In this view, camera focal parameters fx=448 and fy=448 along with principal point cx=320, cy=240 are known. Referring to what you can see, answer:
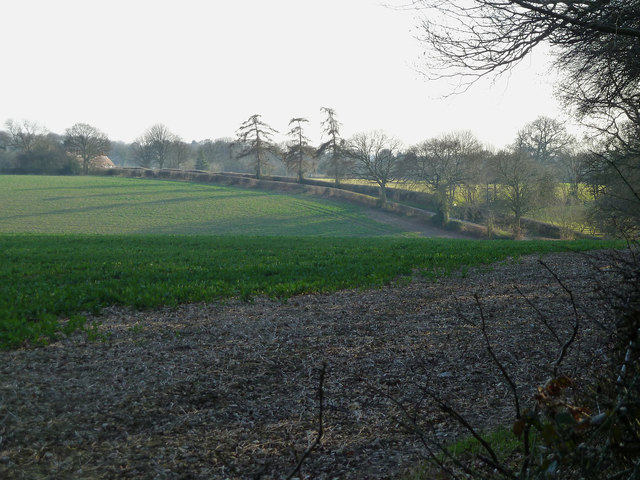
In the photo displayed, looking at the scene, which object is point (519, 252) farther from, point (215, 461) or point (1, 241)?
point (1, 241)

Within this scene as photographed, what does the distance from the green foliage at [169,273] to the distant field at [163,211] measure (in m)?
25.9

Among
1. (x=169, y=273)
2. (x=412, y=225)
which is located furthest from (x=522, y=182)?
(x=169, y=273)

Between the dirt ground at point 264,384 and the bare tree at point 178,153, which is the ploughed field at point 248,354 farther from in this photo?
the bare tree at point 178,153

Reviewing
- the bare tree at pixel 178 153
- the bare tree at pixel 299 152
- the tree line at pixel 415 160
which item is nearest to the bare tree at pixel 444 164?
the tree line at pixel 415 160

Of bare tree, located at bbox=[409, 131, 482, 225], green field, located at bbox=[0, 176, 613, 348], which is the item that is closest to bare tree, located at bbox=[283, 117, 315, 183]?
bare tree, located at bbox=[409, 131, 482, 225]

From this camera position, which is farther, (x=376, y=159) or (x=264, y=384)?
(x=376, y=159)

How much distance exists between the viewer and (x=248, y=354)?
6.71 meters

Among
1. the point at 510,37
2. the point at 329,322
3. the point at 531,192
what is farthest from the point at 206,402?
the point at 531,192

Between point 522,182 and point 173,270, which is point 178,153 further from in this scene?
point 173,270

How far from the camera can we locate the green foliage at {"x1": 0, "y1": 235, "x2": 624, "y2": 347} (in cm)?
851

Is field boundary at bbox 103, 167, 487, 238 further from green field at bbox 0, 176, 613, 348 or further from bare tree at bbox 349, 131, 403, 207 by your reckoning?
green field at bbox 0, 176, 613, 348

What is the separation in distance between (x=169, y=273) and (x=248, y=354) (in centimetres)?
589

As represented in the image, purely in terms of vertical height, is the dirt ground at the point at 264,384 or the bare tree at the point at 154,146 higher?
the bare tree at the point at 154,146

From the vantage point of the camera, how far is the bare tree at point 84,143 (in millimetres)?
77050
